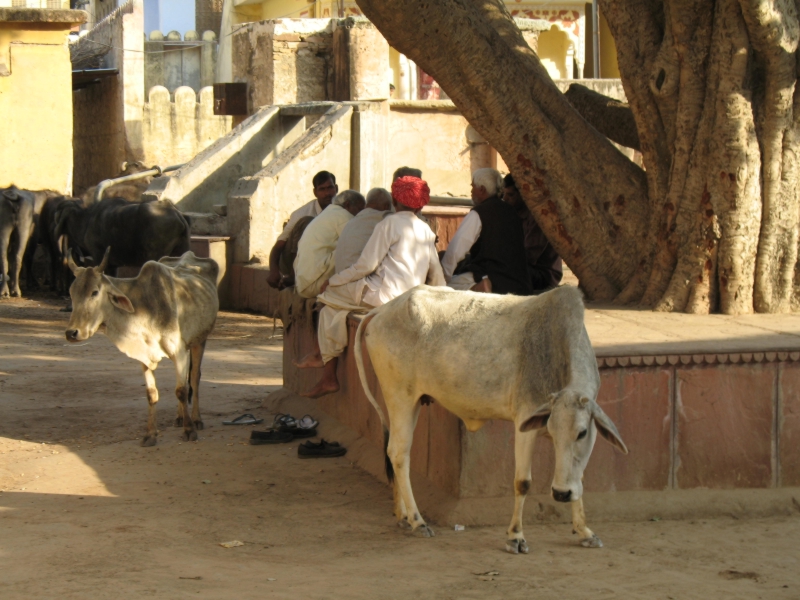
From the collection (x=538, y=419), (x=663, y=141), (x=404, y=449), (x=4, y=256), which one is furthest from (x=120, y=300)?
(x=4, y=256)

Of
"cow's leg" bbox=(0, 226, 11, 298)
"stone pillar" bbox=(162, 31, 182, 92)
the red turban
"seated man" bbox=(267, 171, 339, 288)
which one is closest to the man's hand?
"seated man" bbox=(267, 171, 339, 288)

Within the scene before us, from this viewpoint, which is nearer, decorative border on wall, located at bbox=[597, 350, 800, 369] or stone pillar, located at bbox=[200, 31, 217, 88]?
decorative border on wall, located at bbox=[597, 350, 800, 369]

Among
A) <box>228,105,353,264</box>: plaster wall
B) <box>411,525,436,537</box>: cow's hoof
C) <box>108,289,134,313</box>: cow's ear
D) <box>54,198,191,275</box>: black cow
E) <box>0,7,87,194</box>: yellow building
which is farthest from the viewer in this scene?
<box>0,7,87,194</box>: yellow building

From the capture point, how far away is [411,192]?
637 cm

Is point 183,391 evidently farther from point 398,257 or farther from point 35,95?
point 35,95

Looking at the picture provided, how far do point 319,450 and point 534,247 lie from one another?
8.21 feet

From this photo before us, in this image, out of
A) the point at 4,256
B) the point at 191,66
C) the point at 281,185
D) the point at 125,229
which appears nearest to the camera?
the point at 125,229

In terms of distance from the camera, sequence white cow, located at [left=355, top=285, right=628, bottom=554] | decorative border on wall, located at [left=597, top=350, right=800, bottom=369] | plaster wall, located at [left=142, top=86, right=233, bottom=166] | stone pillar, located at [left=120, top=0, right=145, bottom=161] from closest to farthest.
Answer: white cow, located at [left=355, top=285, right=628, bottom=554] < decorative border on wall, located at [left=597, top=350, right=800, bottom=369] < stone pillar, located at [left=120, top=0, right=145, bottom=161] < plaster wall, located at [left=142, top=86, right=233, bottom=166]

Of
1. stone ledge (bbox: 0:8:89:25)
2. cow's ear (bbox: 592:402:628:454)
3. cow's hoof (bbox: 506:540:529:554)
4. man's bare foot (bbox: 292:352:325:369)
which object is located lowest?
cow's hoof (bbox: 506:540:529:554)

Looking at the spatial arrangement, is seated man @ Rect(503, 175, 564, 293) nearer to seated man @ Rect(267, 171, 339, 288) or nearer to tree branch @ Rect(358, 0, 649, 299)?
tree branch @ Rect(358, 0, 649, 299)

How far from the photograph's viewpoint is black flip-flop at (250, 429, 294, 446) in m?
7.55

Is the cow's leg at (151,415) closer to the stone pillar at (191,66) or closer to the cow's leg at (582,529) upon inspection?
the cow's leg at (582,529)

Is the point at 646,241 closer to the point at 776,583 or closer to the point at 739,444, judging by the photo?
the point at 739,444

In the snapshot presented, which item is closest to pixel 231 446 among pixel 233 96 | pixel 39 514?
pixel 39 514
